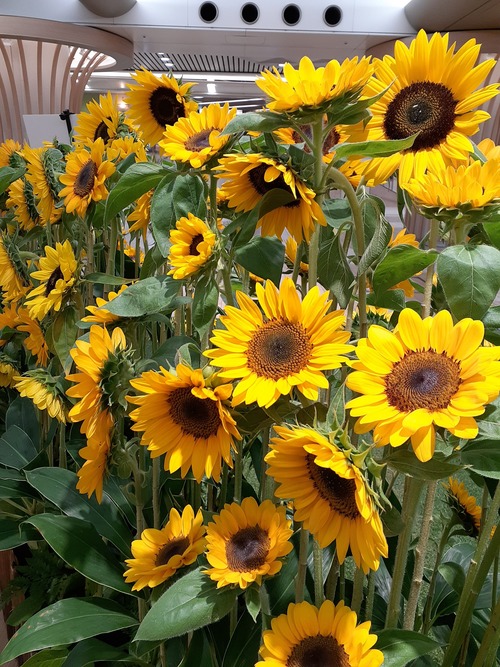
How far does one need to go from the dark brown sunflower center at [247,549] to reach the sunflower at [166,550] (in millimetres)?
44

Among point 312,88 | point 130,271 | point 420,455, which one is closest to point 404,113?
point 312,88

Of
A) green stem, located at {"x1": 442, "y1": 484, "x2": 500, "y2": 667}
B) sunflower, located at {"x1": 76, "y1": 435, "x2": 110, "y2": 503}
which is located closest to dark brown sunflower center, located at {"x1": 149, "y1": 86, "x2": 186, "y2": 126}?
sunflower, located at {"x1": 76, "y1": 435, "x2": 110, "y2": 503}

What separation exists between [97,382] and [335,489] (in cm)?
19

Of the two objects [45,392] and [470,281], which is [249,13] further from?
[470,281]

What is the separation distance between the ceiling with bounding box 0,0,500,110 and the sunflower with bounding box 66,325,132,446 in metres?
1.84

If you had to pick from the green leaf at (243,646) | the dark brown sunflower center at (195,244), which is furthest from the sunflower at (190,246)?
the green leaf at (243,646)

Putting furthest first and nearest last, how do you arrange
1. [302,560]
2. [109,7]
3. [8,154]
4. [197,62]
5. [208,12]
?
[197,62], [208,12], [109,7], [8,154], [302,560]

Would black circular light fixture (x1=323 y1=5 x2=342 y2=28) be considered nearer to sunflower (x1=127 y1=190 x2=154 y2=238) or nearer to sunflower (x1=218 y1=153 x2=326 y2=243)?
sunflower (x1=127 y1=190 x2=154 y2=238)

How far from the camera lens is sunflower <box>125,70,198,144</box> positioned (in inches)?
22.7

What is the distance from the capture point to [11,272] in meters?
0.80

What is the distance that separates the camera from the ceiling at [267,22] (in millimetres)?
2246

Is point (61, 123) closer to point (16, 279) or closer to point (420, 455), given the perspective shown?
point (16, 279)

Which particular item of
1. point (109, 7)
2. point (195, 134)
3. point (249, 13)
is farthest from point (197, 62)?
point (195, 134)

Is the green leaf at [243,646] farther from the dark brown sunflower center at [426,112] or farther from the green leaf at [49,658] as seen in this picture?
the dark brown sunflower center at [426,112]
